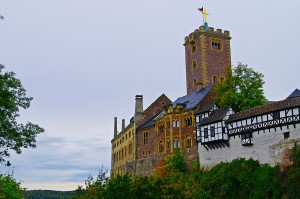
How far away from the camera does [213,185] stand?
131 feet

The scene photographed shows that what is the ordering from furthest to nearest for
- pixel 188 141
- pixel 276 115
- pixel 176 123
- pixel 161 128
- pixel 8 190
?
pixel 161 128 < pixel 176 123 < pixel 188 141 < pixel 276 115 < pixel 8 190

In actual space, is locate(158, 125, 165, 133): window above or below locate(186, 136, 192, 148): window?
above

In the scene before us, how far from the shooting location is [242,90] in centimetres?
5088

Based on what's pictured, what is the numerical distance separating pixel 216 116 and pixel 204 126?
2.28 metres

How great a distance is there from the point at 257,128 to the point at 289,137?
150 inches

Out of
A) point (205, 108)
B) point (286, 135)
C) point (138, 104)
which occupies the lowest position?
point (286, 135)

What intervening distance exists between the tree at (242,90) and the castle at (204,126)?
2476 mm

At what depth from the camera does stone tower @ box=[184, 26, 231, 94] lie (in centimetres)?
6406

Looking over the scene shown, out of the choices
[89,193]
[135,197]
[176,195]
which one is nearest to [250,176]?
[176,195]

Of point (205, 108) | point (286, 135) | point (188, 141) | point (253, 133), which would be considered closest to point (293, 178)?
point (286, 135)

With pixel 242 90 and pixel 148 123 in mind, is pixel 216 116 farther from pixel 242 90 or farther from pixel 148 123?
pixel 148 123

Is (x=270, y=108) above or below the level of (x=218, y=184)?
above

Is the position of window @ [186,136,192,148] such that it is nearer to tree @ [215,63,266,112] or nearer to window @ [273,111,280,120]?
tree @ [215,63,266,112]

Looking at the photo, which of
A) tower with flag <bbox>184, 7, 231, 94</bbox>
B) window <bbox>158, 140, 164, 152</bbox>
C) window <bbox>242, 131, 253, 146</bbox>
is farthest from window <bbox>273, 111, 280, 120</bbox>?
tower with flag <bbox>184, 7, 231, 94</bbox>
